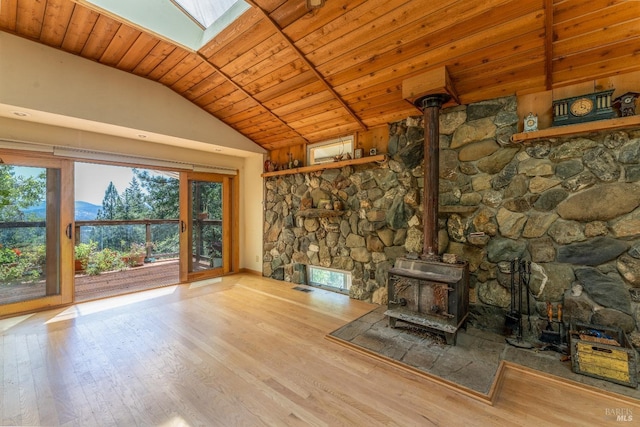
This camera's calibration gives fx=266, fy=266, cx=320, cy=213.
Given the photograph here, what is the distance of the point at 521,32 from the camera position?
7.45ft

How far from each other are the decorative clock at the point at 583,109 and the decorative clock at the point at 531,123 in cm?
15

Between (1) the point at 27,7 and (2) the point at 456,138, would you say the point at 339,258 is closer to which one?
(2) the point at 456,138

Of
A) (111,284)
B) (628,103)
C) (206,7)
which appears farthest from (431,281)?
(111,284)

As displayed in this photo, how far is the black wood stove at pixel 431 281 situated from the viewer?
99.4 inches

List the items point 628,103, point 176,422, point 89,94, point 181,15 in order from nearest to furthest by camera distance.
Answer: point 176,422 < point 628,103 < point 181,15 < point 89,94

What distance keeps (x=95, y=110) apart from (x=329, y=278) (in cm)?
408

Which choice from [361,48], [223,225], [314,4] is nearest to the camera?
[314,4]

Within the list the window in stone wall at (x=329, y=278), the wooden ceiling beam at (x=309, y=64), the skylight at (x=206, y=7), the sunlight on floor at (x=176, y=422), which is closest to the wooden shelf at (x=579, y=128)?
the wooden ceiling beam at (x=309, y=64)

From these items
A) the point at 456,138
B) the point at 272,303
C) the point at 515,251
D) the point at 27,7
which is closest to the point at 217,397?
the point at 272,303

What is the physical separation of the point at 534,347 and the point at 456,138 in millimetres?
2278

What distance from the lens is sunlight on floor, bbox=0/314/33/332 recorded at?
300cm

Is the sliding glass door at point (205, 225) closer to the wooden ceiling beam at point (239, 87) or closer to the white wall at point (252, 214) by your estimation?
the white wall at point (252, 214)

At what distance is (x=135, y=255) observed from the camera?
6.51m

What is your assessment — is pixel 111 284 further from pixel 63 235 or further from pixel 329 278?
pixel 329 278
